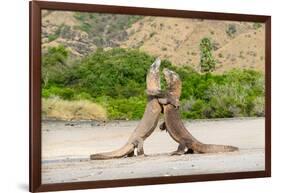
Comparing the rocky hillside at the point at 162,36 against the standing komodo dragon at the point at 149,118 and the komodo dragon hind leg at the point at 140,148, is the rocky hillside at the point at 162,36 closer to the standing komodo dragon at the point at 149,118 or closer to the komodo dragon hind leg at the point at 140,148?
the standing komodo dragon at the point at 149,118

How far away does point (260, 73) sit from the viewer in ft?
20.2

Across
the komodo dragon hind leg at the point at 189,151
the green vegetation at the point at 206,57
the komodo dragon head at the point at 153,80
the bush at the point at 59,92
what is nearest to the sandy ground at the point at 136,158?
the komodo dragon hind leg at the point at 189,151

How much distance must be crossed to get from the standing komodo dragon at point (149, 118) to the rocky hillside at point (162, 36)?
208 mm

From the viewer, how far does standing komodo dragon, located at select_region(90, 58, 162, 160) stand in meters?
5.51

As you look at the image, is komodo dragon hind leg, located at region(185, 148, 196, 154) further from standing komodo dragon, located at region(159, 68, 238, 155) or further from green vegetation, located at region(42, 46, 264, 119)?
green vegetation, located at region(42, 46, 264, 119)

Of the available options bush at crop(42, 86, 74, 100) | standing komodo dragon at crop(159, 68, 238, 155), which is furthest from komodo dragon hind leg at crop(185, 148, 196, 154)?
bush at crop(42, 86, 74, 100)

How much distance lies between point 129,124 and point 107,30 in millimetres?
835

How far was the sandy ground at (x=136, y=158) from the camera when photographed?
525 centimetres

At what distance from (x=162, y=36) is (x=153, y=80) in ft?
1.38

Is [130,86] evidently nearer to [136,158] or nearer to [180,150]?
[136,158]

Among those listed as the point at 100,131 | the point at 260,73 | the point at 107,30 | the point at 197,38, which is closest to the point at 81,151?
the point at 100,131

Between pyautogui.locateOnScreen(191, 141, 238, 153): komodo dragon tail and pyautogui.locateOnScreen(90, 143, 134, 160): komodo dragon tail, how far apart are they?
0.63 m

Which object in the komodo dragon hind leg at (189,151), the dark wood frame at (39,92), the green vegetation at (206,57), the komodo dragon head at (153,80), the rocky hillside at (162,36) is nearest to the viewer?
the dark wood frame at (39,92)

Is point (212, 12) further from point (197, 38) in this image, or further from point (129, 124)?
point (129, 124)
